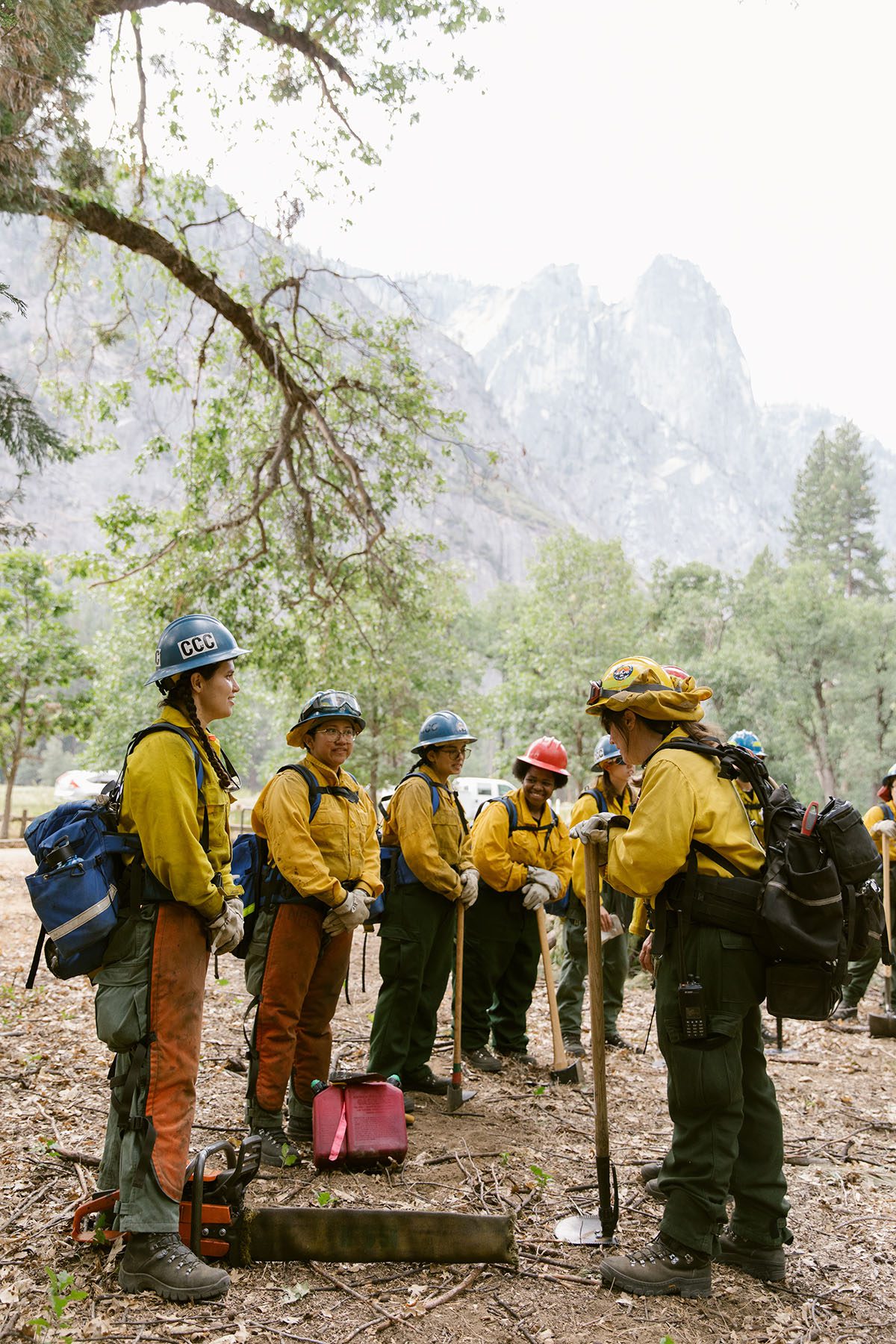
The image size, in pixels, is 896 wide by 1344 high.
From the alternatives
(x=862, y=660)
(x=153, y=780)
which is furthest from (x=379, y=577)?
(x=862, y=660)

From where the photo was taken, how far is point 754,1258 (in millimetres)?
3760

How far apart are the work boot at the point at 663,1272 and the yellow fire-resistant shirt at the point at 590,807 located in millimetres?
3196

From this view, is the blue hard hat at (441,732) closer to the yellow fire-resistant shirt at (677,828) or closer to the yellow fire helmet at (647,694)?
the yellow fire helmet at (647,694)

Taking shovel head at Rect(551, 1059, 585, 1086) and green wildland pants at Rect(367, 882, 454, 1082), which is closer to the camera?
green wildland pants at Rect(367, 882, 454, 1082)

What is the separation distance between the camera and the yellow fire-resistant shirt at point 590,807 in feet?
21.7

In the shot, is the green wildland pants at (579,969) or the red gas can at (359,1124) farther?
the green wildland pants at (579,969)

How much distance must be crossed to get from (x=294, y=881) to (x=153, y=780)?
53.4 inches

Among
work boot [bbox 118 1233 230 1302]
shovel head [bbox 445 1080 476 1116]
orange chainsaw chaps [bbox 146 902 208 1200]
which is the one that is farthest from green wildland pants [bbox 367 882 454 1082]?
work boot [bbox 118 1233 230 1302]

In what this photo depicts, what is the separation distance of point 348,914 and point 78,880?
5.56 feet

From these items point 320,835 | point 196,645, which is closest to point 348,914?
point 320,835

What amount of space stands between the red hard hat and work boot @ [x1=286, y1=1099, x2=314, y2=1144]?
8.86 feet

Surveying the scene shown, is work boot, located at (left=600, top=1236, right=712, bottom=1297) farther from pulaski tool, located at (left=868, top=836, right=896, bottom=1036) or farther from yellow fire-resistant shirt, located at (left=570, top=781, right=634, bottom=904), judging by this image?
pulaski tool, located at (left=868, top=836, right=896, bottom=1036)

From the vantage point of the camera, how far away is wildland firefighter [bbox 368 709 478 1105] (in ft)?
18.2

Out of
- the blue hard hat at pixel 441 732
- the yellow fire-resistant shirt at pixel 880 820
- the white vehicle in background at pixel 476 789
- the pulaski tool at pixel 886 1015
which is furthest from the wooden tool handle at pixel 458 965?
the white vehicle in background at pixel 476 789
